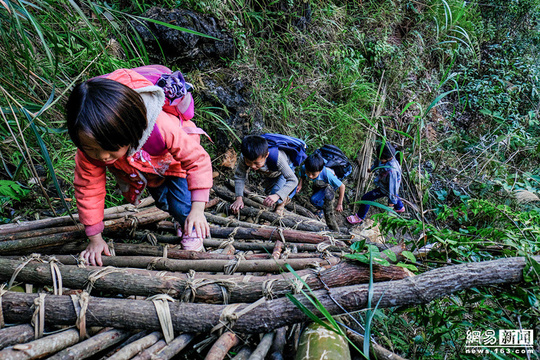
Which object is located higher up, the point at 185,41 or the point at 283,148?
the point at 185,41

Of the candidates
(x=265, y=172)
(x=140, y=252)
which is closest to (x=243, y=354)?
(x=140, y=252)

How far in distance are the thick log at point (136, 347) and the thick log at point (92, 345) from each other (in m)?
0.08

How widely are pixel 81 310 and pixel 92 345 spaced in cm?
13

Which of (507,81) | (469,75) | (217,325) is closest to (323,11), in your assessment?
(469,75)

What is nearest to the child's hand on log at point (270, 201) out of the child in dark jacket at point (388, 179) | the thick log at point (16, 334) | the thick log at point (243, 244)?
the thick log at point (243, 244)

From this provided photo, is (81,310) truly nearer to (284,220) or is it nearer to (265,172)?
(284,220)

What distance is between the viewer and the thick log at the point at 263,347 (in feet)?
3.32

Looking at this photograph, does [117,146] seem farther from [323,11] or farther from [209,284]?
[323,11]

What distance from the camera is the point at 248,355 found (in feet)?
3.50

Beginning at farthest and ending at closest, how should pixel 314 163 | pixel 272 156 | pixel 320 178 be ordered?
pixel 320 178 → pixel 314 163 → pixel 272 156

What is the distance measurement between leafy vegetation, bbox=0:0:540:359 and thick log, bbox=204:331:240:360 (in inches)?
22.3

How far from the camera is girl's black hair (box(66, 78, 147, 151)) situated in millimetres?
1120

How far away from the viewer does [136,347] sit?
1005 mm

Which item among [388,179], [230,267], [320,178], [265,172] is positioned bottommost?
[388,179]
